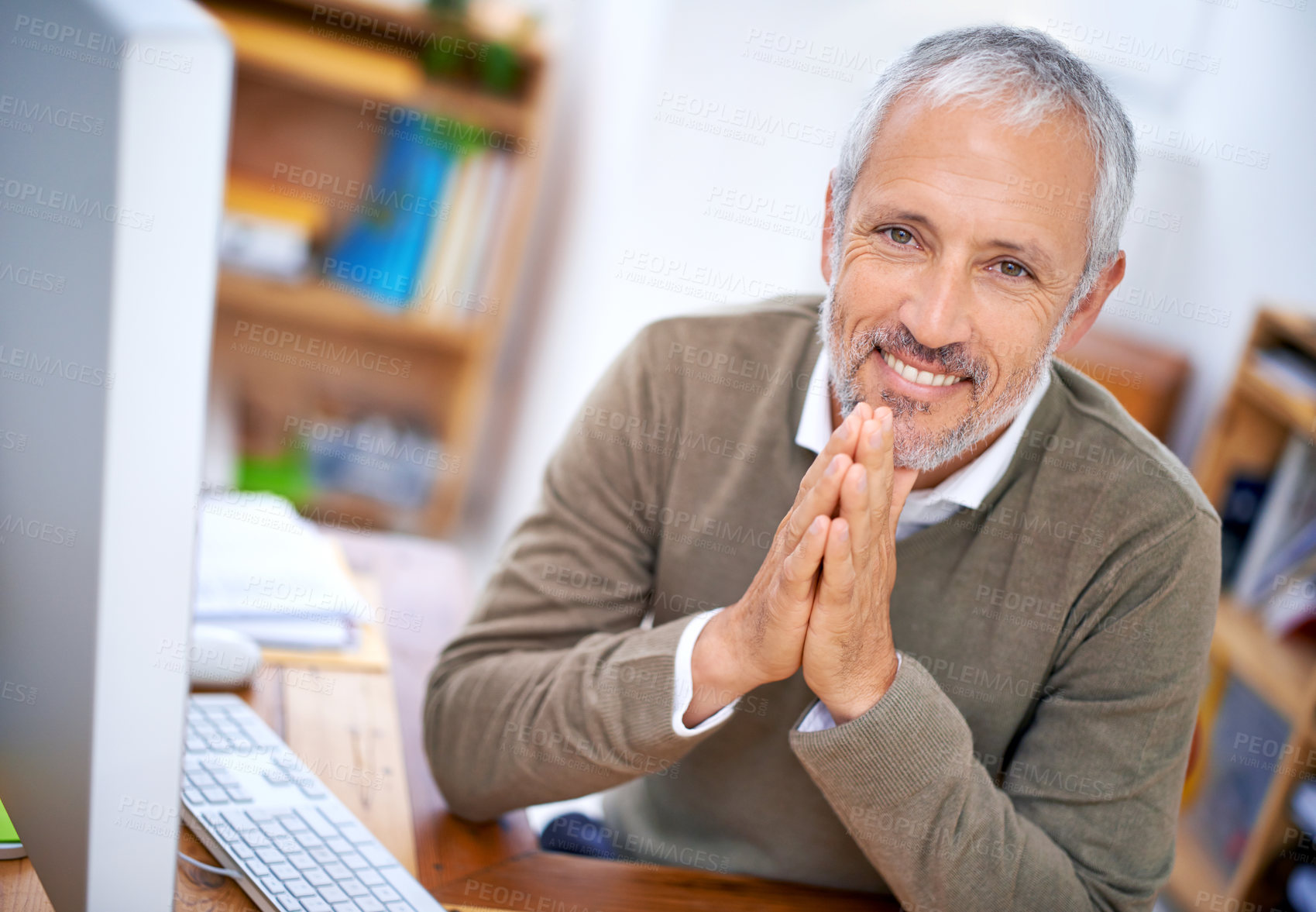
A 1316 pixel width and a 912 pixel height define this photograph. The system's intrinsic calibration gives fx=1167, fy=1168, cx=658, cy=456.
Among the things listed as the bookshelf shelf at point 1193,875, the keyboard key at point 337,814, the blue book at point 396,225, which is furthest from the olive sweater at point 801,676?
the blue book at point 396,225

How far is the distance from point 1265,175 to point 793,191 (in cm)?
145

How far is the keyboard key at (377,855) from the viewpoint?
0.93 m

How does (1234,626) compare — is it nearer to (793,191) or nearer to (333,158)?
(793,191)

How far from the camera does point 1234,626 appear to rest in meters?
2.62

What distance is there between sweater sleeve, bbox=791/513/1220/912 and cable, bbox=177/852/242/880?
17.6 inches

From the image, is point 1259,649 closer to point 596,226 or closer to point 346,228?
point 596,226

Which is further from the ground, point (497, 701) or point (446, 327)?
point (497, 701)

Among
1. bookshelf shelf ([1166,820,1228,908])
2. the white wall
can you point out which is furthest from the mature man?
bookshelf shelf ([1166,820,1228,908])

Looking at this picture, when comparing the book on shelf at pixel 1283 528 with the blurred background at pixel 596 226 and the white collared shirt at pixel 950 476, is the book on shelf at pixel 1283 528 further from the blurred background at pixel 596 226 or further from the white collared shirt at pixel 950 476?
the white collared shirt at pixel 950 476

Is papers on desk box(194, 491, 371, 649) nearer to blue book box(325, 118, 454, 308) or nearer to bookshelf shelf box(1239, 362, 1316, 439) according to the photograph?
blue book box(325, 118, 454, 308)

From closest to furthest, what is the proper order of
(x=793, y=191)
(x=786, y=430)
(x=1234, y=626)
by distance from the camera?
(x=786, y=430)
(x=793, y=191)
(x=1234, y=626)

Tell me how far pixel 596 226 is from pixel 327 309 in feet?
2.70

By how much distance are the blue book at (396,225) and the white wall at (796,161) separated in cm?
37

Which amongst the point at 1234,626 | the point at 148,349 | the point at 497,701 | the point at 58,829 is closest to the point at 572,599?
the point at 497,701
